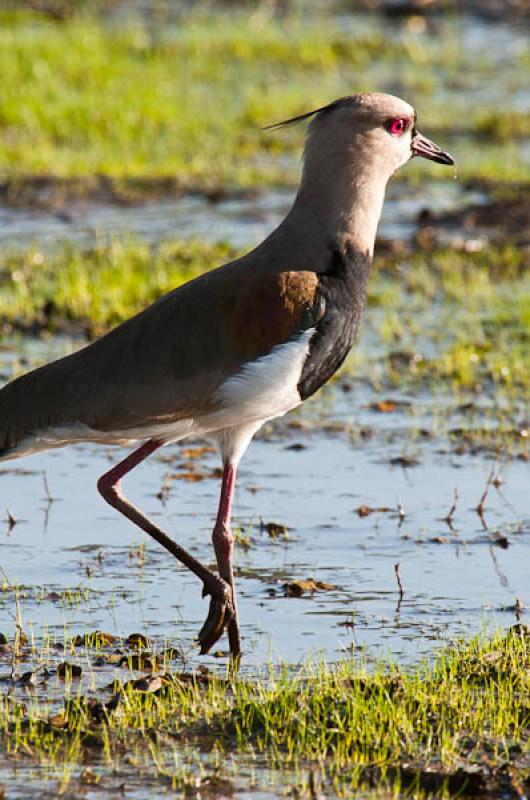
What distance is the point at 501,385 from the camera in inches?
358

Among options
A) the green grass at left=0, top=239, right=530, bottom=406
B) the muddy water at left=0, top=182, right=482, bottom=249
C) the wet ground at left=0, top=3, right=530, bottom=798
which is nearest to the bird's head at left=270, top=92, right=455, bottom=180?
the wet ground at left=0, top=3, right=530, bottom=798

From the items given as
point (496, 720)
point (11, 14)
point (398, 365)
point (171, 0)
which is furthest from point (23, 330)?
point (171, 0)

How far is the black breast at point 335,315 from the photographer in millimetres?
5594

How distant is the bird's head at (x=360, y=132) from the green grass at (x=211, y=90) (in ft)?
26.5

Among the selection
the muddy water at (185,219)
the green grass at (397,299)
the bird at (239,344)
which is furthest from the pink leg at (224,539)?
the muddy water at (185,219)

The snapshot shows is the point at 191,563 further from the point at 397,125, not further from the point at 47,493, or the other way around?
the point at 47,493

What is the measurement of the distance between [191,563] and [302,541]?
1158mm

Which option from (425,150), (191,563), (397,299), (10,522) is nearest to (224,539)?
(191,563)

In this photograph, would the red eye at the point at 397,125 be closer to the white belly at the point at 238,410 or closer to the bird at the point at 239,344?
the bird at the point at 239,344

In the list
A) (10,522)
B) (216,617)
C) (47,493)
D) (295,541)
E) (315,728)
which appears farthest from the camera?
(47,493)

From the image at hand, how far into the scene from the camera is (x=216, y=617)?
18.7 ft

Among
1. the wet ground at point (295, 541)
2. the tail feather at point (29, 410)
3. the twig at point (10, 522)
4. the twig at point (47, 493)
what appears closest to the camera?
the tail feather at point (29, 410)

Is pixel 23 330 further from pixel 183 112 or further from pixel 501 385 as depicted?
pixel 183 112

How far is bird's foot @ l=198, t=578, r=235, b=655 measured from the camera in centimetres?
571
